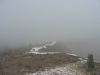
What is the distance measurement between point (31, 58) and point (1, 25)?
64296mm

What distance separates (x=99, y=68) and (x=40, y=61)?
6.81 metres

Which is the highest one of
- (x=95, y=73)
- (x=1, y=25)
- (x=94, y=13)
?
(x=94, y=13)

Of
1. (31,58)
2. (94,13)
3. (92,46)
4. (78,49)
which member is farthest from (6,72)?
(94,13)

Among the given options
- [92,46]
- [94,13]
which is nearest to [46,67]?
[92,46]

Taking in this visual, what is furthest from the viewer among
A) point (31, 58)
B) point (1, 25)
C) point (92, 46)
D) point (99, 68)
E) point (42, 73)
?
point (1, 25)

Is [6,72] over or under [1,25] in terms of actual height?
under

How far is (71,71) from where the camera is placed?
851 inches

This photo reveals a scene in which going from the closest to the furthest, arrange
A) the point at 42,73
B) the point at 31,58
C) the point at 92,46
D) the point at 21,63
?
the point at 42,73
the point at 21,63
the point at 31,58
the point at 92,46

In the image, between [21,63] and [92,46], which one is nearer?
[21,63]

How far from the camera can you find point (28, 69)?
22.8 meters

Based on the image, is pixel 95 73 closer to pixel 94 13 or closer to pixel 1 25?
pixel 1 25

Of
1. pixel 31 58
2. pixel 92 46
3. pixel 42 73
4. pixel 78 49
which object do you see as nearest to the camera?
pixel 42 73

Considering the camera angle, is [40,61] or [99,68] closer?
[99,68]

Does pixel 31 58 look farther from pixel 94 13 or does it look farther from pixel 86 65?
pixel 94 13
